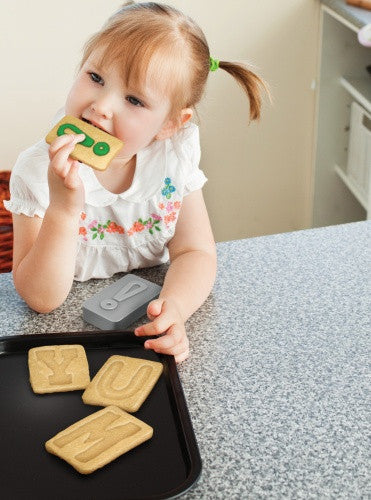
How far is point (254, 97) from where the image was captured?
4.15 feet

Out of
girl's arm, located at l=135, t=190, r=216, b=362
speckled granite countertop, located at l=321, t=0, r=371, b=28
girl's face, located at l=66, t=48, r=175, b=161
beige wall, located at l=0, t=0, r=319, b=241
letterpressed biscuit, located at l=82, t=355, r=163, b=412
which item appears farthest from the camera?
beige wall, located at l=0, t=0, r=319, b=241

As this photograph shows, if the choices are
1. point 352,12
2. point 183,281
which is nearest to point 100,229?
point 183,281

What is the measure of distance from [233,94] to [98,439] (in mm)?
2222

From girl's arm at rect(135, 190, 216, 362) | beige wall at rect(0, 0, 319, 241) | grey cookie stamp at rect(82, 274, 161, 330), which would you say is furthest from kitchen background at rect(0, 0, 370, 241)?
grey cookie stamp at rect(82, 274, 161, 330)

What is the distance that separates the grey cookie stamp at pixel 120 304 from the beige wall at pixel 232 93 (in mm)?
1700

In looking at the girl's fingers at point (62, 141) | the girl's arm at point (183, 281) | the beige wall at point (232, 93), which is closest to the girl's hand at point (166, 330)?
the girl's arm at point (183, 281)

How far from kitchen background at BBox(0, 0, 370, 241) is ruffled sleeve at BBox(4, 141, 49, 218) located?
154 centimetres

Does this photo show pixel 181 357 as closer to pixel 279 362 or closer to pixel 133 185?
pixel 279 362

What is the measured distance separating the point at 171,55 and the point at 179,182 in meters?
0.22

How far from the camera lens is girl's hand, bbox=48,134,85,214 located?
0.96 meters

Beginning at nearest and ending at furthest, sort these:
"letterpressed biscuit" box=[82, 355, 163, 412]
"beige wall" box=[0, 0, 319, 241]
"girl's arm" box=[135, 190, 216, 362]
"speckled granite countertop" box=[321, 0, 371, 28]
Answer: "letterpressed biscuit" box=[82, 355, 163, 412]
"girl's arm" box=[135, 190, 216, 362]
"speckled granite countertop" box=[321, 0, 371, 28]
"beige wall" box=[0, 0, 319, 241]

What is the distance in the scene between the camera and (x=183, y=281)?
108 centimetres

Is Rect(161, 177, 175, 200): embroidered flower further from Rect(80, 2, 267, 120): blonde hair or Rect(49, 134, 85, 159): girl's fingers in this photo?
Rect(49, 134, 85, 159): girl's fingers

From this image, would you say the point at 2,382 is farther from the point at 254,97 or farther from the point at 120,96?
the point at 254,97
